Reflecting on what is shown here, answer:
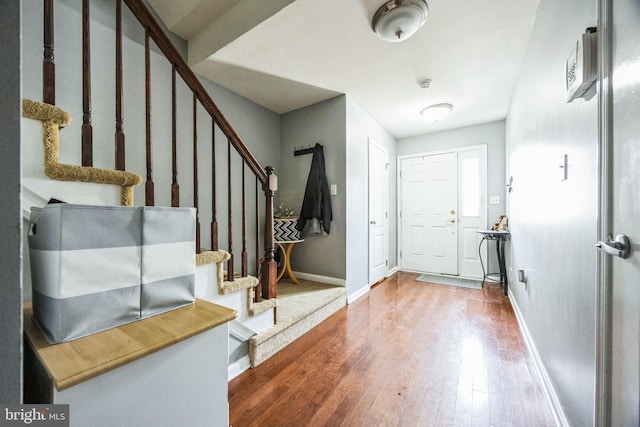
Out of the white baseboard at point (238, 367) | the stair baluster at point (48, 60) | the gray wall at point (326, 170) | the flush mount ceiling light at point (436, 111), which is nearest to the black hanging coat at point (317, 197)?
the gray wall at point (326, 170)

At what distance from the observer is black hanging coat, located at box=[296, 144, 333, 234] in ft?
9.51

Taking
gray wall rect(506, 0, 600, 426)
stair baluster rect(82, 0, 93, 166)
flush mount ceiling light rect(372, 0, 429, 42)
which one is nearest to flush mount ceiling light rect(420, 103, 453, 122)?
gray wall rect(506, 0, 600, 426)

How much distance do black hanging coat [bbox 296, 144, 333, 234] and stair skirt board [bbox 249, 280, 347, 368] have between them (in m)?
0.68

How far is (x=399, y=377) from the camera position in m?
1.55

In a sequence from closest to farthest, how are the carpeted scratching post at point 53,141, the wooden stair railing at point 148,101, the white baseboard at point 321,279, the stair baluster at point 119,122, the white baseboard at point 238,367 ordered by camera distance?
the carpeted scratching post at point 53,141
the wooden stair railing at point 148,101
the stair baluster at point 119,122
the white baseboard at point 238,367
the white baseboard at point 321,279

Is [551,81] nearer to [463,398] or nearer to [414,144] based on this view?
[463,398]

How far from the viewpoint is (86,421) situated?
0.57 meters

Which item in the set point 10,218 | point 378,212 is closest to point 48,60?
point 10,218

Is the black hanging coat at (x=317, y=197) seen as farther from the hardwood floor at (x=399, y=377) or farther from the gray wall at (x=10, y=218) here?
the gray wall at (x=10, y=218)

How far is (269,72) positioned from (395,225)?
310 centimetres

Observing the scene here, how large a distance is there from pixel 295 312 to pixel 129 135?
1.94 meters

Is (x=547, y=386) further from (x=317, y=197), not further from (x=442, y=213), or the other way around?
(x=442, y=213)

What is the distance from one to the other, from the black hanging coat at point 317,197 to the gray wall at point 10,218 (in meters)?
2.49

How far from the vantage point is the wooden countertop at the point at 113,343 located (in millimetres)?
560
